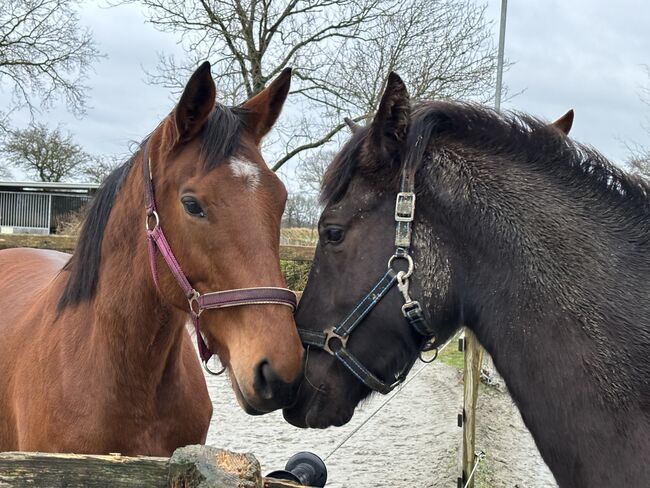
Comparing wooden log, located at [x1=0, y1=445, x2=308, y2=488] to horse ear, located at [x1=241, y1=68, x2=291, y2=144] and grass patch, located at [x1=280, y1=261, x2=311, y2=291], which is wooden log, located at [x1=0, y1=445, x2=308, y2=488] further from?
grass patch, located at [x1=280, y1=261, x2=311, y2=291]

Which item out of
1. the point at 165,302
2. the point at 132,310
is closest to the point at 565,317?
the point at 165,302

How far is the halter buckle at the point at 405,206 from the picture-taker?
1887 mm

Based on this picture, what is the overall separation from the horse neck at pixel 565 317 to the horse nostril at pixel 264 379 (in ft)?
2.23

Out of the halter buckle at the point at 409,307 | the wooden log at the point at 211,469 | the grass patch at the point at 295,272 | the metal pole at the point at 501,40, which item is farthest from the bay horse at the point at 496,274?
the grass patch at the point at 295,272

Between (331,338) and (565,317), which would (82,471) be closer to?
(331,338)

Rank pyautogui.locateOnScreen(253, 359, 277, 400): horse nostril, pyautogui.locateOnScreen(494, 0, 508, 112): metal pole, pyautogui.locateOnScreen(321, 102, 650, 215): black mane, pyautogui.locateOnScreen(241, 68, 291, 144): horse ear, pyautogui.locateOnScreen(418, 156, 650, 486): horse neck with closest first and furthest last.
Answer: pyautogui.locateOnScreen(418, 156, 650, 486): horse neck → pyautogui.locateOnScreen(321, 102, 650, 215): black mane → pyautogui.locateOnScreen(253, 359, 277, 400): horse nostril → pyautogui.locateOnScreen(241, 68, 291, 144): horse ear → pyautogui.locateOnScreen(494, 0, 508, 112): metal pole

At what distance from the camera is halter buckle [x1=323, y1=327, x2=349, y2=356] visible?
6.59 ft

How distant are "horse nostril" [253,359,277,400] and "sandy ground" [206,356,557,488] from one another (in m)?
3.18

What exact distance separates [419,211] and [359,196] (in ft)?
0.71

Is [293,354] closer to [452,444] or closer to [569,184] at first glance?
[569,184]

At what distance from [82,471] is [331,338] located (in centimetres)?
87

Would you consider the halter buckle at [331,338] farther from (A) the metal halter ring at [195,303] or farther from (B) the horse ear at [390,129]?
(B) the horse ear at [390,129]

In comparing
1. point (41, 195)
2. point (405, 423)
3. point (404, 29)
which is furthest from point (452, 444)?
point (41, 195)

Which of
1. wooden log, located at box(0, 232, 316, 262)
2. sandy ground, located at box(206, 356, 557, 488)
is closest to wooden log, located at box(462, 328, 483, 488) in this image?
sandy ground, located at box(206, 356, 557, 488)
